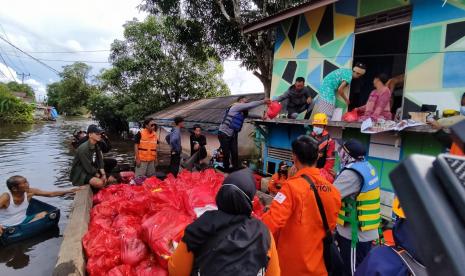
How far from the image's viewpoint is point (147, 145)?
7469 mm

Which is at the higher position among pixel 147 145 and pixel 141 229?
pixel 147 145

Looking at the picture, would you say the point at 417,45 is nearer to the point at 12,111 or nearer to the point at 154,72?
the point at 154,72

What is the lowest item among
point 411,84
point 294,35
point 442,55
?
point 411,84

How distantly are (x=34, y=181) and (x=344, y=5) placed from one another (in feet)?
34.6

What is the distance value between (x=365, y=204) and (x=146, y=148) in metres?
5.56

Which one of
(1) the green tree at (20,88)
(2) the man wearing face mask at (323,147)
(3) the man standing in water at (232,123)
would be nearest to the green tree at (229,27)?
(3) the man standing in water at (232,123)

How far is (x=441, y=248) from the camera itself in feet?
1.99

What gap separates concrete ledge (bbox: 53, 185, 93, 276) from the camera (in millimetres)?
3222

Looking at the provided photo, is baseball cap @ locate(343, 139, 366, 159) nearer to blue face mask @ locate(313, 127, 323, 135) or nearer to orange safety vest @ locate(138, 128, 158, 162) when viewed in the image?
blue face mask @ locate(313, 127, 323, 135)

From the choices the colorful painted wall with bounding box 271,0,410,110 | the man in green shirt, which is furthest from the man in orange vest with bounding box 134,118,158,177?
the colorful painted wall with bounding box 271,0,410,110

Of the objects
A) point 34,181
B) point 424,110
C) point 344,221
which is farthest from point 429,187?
point 34,181

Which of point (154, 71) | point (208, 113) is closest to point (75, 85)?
point (154, 71)

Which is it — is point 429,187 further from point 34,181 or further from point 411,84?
point 34,181

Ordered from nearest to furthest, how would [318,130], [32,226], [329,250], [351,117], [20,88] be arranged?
[329,250], [32,226], [318,130], [351,117], [20,88]
